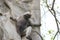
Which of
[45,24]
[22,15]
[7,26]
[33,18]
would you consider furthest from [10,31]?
[45,24]

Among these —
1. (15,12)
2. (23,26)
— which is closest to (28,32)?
(23,26)

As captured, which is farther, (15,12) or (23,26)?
(15,12)

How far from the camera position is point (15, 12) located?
248 cm

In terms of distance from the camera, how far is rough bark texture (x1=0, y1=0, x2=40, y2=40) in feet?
7.36

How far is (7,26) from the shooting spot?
2.25 m

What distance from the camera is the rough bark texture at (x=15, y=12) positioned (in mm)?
2244

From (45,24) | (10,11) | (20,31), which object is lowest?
(45,24)

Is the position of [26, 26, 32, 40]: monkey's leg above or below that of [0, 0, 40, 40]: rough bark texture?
below

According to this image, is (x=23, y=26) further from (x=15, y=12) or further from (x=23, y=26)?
(x=15, y=12)

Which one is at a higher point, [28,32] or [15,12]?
[15,12]

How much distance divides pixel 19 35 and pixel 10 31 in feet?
0.34

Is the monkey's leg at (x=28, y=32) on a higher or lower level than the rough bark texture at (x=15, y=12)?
lower

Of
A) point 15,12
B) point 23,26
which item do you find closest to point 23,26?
point 23,26

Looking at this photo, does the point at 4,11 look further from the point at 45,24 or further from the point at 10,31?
the point at 45,24
